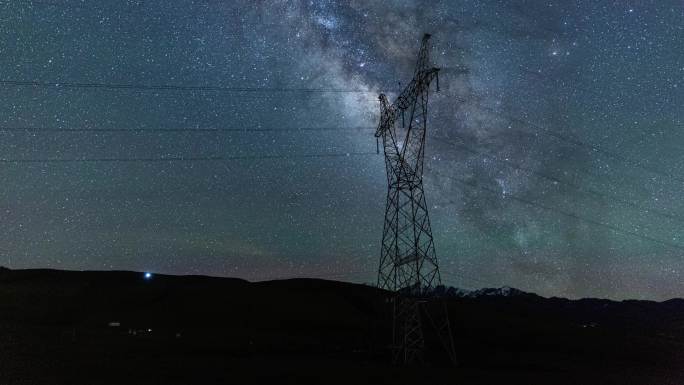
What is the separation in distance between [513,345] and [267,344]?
44979 mm

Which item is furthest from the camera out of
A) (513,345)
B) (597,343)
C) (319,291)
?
(319,291)

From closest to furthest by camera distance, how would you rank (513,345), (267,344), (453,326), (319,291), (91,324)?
(267,344) → (91,324) → (513,345) → (453,326) → (319,291)

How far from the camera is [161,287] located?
105 metres

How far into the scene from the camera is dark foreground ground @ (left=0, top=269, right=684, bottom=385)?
3678 cm

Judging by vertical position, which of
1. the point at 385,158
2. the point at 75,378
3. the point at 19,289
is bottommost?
the point at 75,378

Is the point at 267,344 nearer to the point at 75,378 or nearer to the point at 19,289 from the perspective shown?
the point at 75,378

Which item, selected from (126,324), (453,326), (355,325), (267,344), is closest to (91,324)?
(126,324)

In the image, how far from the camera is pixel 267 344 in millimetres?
63375

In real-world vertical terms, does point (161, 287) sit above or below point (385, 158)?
below

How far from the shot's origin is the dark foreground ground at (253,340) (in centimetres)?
3678

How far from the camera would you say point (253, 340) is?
6594 centimetres

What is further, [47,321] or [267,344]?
[47,321]

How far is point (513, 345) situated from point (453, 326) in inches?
677

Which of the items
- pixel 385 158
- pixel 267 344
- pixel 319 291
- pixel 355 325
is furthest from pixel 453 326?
pixel 385 158
